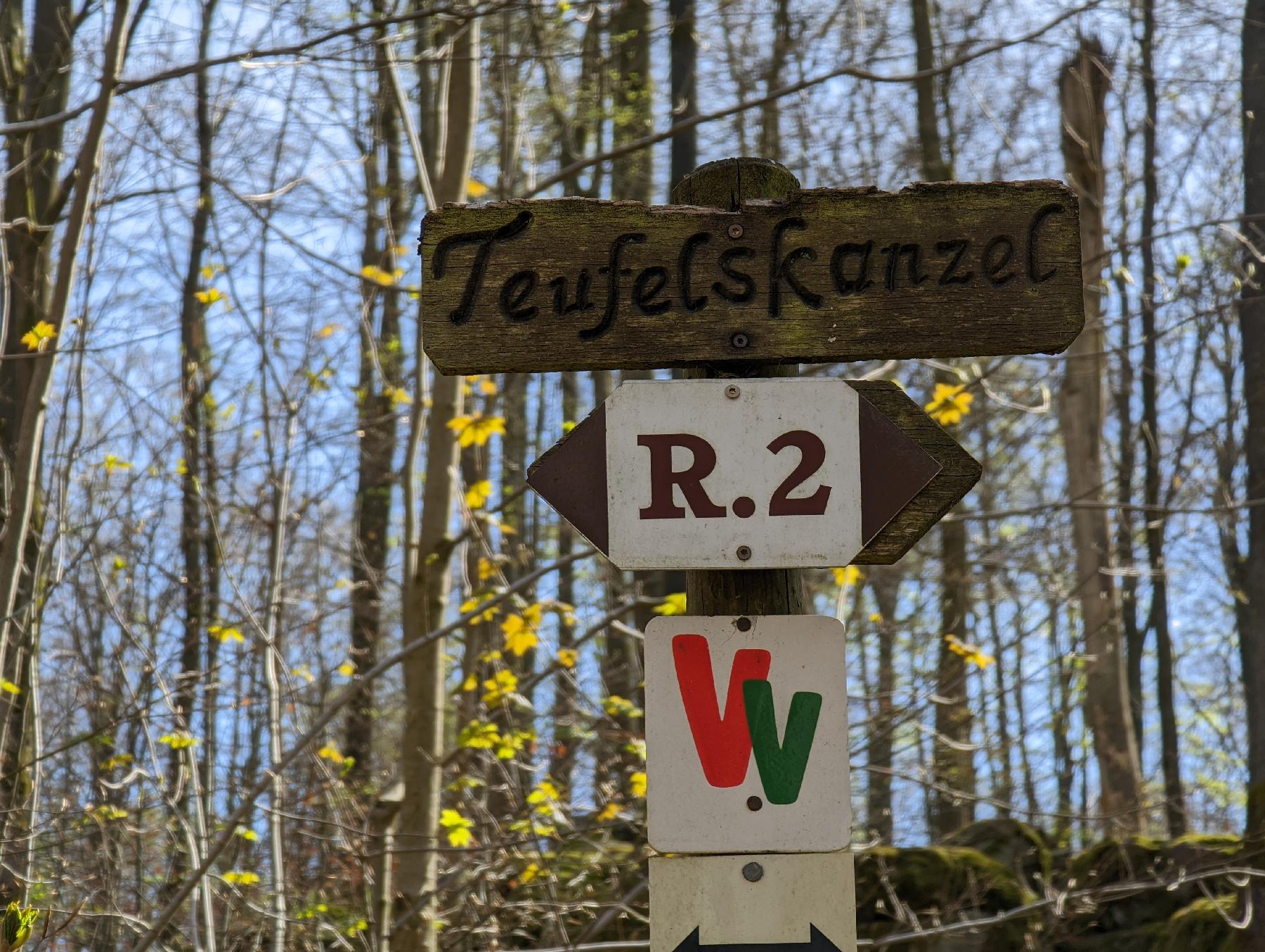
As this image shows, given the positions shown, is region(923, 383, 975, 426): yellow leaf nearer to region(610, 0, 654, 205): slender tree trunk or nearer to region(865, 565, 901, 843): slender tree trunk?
region(865, 565, 901, 843): slender tree trunk

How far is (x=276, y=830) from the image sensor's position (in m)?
5.66

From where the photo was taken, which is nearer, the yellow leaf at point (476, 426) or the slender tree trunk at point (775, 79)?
the yellow leaf at point (476, 426)

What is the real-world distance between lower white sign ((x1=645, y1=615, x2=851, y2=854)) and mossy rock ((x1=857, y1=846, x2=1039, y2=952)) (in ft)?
19.6

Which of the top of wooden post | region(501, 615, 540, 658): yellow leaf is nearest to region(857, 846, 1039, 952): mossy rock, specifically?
region(501, 615, 540, 658): yellow leaf

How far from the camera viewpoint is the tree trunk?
395 inches

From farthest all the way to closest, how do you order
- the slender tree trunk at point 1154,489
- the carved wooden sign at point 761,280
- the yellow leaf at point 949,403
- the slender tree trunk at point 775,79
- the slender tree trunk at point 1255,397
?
the slender tree trunk at point 1154,489, the slender tree trunk at point 775,79, the slender tree trunk at point 1255,397, the yellow leaf at point 949,403, the carved wooden sign at point 761,280

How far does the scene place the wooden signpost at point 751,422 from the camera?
177 centimetres

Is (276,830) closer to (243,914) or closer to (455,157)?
(243,914)

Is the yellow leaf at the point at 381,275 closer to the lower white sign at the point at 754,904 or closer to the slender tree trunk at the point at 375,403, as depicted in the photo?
the slender tree trunk at the point at 375,403

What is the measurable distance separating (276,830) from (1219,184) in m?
9.94

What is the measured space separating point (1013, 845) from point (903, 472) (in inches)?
289

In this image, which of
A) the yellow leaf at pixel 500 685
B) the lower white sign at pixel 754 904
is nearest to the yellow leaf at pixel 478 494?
the yellow leaf at pixel 500 685

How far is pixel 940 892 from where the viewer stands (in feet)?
24.4

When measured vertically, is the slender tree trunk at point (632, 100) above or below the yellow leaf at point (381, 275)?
above
